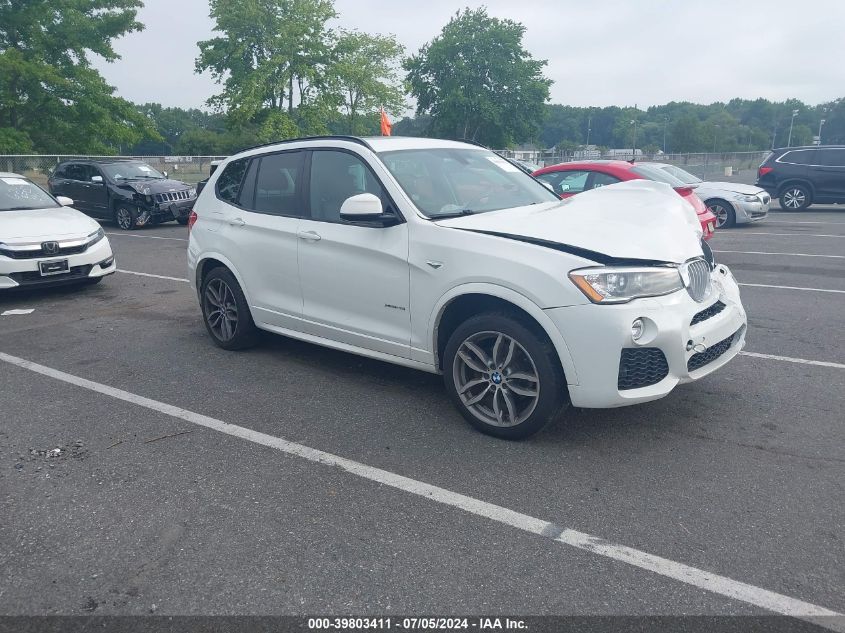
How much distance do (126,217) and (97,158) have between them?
114 inches

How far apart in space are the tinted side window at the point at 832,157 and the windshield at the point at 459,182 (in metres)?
16.3

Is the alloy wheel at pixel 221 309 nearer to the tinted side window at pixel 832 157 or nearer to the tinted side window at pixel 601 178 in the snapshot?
the tinted side window at pixel 601 178

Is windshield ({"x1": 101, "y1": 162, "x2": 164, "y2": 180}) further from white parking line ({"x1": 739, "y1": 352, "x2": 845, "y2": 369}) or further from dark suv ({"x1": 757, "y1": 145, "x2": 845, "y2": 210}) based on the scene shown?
dark suv ({"x1": 757, "y1": 145, "x2": 845, "y2": 210})

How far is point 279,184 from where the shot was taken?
5.55 meters

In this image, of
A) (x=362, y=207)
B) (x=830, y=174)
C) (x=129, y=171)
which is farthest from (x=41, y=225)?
(x=830, y=174)

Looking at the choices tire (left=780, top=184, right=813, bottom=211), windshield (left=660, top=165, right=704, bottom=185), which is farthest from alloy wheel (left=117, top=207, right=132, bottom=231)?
tire (left=780, top=184, right=813, bottom=211)

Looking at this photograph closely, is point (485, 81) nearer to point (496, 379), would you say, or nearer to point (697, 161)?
point (697, 161)

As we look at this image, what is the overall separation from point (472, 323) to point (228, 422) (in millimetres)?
1750

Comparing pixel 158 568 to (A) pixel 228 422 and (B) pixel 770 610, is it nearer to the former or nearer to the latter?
(A) pixel 228 422

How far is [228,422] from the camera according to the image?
454cm

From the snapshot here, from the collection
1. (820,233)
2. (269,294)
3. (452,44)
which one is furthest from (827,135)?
(269,294)

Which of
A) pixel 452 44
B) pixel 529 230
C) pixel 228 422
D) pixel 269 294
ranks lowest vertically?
pixel 228 422

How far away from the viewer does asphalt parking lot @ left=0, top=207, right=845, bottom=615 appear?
2758 millimetres

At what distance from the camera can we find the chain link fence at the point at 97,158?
2153 cm
